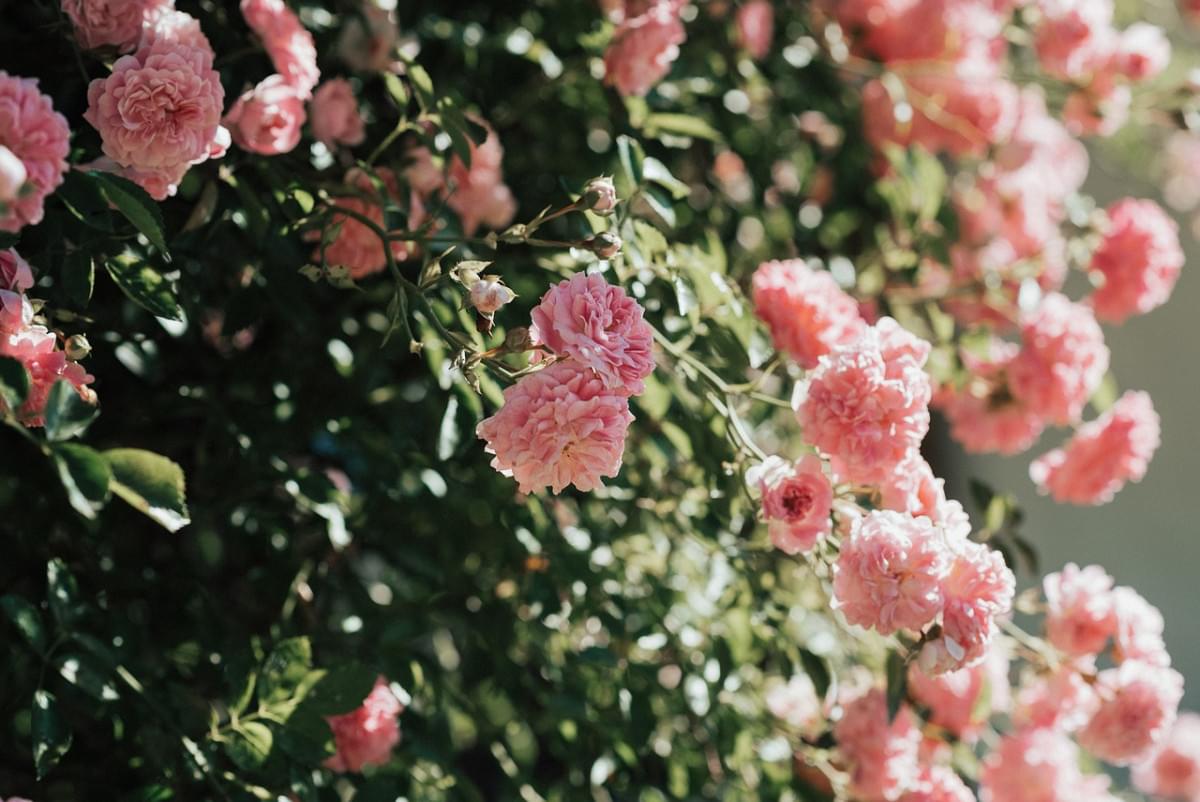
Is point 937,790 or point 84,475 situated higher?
point 84,475

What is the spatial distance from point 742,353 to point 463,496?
0.30 metres

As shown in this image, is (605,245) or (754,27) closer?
(605,245)

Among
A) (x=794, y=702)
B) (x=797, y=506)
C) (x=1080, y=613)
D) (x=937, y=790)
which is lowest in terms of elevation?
(x=794, y=702)

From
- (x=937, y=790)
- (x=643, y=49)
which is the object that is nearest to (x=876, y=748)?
(x=937, y=790)

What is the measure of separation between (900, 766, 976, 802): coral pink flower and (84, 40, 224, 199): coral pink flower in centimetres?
83

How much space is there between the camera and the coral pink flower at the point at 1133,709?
1.10 meters

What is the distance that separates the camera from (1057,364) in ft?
4.28

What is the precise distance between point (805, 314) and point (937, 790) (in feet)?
1.55

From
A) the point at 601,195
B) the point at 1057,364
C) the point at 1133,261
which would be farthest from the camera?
the point at 1133,261

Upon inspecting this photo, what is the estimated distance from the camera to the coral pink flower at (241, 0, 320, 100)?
93 centimetres

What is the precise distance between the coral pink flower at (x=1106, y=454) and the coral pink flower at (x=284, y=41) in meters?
0.88

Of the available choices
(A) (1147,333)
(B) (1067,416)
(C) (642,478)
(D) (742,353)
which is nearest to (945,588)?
(D) (742,353)

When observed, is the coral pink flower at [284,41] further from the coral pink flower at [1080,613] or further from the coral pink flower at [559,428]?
the coral pink flower at [1080,613]

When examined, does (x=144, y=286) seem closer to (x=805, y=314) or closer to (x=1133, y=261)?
(x=805, y=314)
